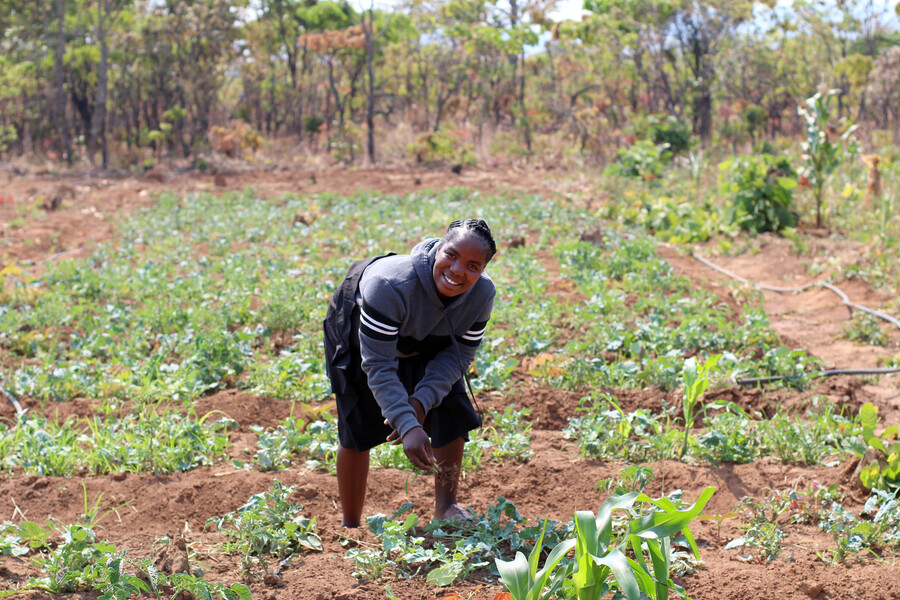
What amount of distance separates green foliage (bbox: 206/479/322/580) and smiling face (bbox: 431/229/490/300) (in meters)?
0.91

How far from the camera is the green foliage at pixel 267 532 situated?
8.95ft

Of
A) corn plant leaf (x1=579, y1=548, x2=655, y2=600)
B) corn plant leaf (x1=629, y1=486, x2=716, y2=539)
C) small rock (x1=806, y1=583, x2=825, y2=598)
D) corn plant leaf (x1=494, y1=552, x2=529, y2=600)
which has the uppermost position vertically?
corn plant leaf (x1=629, y1=486, x2=716, y2=539)

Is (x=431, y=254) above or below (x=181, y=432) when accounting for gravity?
above

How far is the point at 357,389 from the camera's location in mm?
2930

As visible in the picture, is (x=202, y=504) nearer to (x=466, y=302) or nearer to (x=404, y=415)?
(x=404, y=415)

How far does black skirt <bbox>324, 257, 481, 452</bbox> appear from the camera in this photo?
2885mm

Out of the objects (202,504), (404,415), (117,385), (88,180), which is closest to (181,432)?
(202,504)

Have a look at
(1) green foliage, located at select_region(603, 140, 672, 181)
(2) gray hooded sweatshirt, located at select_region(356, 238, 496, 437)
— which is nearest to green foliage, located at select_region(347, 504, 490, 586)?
(2) gray hooded sweatshirt, located at select_region(356, 238, 496, 437)

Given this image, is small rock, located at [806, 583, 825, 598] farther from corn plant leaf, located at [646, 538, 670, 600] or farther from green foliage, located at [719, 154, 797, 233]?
green foliage, located at [719, 154, 797, 233]

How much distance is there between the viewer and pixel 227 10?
71.8 ft

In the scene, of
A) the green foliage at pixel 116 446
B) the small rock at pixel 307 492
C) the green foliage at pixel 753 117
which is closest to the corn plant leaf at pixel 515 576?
the small rock at pixel 307 492

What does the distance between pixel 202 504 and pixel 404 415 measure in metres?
1.21

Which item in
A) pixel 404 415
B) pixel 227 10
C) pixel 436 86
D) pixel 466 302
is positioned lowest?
pixel 404 415

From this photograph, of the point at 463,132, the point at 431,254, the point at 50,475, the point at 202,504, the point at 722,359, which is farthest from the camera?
the point at 463,132
